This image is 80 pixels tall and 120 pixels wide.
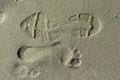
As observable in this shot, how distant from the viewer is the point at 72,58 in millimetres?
1704

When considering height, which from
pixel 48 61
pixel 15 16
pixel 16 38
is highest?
pixel 15 16

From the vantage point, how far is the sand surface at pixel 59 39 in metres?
1.68

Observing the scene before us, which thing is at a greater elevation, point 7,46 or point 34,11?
point 34,11

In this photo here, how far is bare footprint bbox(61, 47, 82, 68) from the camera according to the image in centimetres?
170

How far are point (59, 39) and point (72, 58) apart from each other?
5.1 inches

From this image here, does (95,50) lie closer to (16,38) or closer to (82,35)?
(82,35)

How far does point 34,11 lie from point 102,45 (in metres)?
0.43

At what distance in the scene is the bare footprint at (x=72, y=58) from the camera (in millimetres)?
1695

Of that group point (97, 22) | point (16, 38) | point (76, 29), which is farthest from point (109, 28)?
point (16, 38)

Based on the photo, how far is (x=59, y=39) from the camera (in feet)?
5.71

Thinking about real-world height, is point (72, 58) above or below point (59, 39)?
below

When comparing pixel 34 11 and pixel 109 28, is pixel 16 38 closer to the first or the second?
pixel 34 11

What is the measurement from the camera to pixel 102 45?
1.70 meters

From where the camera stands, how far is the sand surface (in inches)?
66.1
